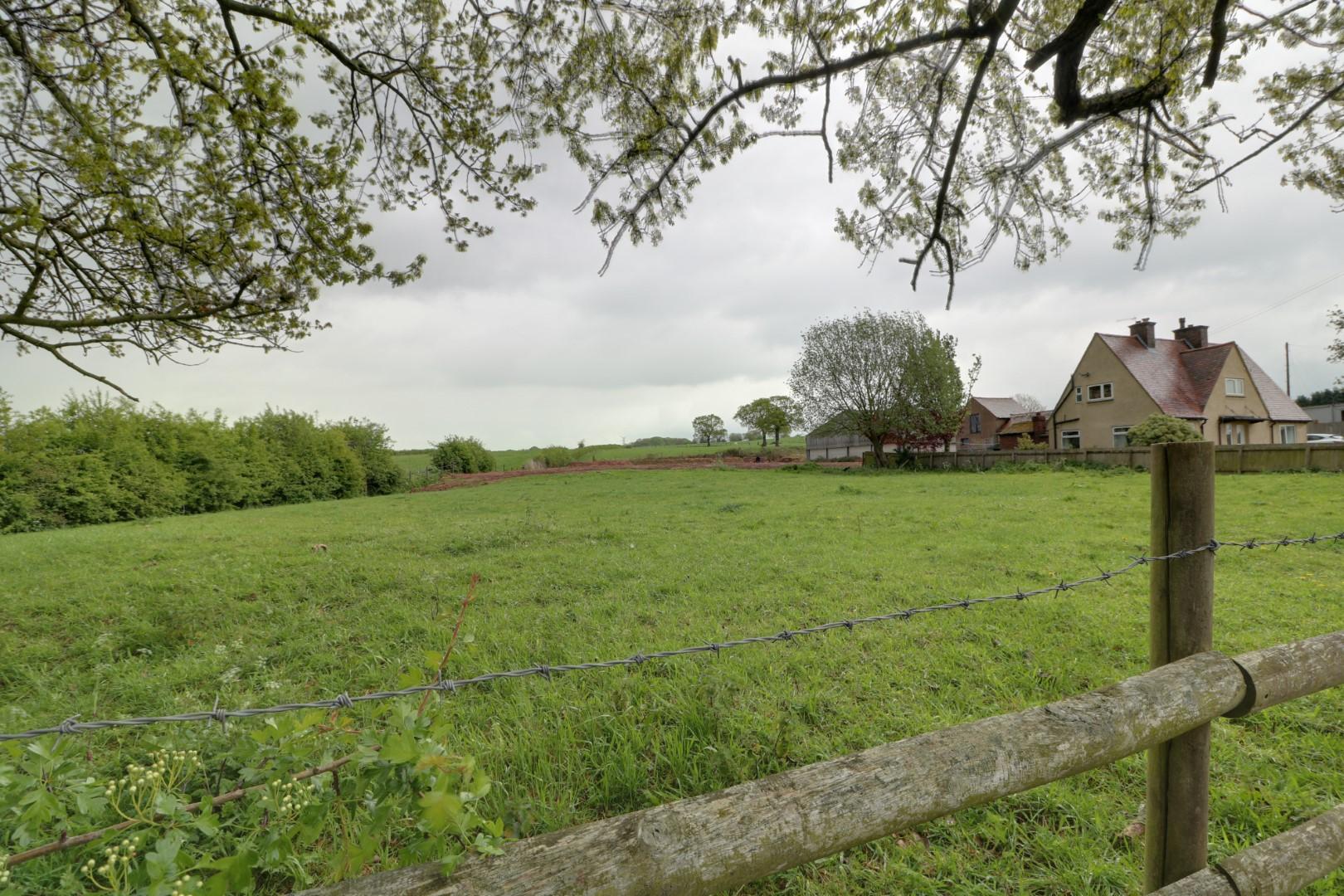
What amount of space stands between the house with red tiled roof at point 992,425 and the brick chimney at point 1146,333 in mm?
11235

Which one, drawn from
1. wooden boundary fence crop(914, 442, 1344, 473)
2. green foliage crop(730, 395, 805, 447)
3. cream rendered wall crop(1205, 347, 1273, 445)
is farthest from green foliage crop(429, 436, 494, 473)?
cream rendered wall crop(1205, 347, 1273, 445)

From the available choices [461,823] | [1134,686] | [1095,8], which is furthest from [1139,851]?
[1095,8]

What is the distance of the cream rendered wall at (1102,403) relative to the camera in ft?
95.3

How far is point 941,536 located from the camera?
8727 millimetres

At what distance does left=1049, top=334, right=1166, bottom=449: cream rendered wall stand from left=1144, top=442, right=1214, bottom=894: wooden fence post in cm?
3418

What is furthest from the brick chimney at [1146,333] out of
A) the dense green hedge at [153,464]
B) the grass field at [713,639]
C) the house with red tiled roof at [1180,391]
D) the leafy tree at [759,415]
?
the dense green hedge at [153,464]

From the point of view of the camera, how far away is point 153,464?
18031 mm

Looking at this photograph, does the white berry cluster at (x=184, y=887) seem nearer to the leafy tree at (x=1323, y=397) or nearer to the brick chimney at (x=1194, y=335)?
Answer: the brick chimney at (x=1194, y=335)

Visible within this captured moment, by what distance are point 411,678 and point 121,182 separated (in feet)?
18.7

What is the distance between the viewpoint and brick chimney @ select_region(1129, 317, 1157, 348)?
103ft

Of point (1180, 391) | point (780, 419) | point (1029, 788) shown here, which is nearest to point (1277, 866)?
point (1029, 788)

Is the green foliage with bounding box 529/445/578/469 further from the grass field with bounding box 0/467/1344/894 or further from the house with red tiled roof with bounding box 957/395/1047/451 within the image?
the house with red tiled roof with bounding box 957/395/1047/451

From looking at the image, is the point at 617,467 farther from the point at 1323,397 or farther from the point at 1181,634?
the point at 1323,397

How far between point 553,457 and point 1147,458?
33.4 m
